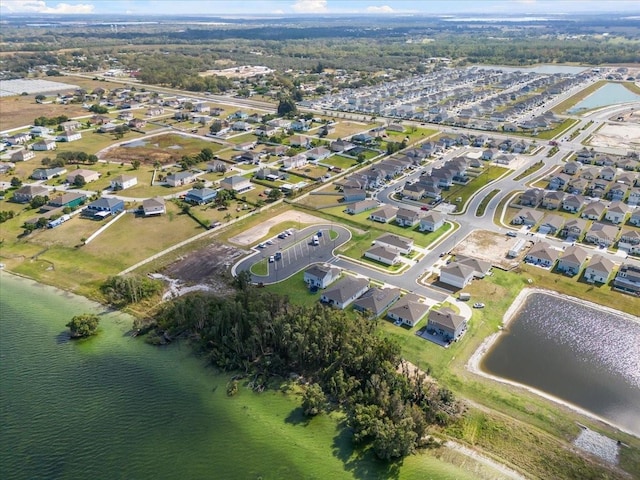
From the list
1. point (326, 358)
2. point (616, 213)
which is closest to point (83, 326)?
point (326, 358)

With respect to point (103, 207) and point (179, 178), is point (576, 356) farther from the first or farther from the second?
point (179, 178)

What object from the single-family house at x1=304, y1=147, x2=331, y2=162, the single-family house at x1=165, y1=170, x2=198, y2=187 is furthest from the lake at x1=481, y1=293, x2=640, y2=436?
the single-family house at x1=165, y1=170, x2=198, y2=187

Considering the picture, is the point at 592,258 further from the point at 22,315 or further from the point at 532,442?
the point at 22,315

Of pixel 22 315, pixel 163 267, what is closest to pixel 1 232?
pixel 22 315

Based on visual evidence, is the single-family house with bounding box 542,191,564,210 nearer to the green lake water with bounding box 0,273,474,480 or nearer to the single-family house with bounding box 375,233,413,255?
the single-family house with bounding box 375,233,413,255

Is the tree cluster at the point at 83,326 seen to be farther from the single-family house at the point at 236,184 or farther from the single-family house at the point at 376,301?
the single-family house at the point at 236,184
